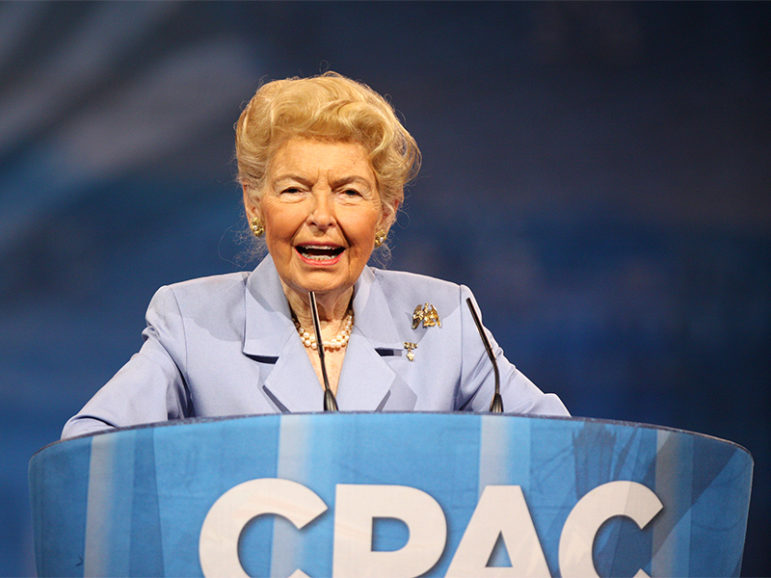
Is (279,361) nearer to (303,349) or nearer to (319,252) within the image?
(303,349)

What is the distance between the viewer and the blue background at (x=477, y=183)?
8.70 ft

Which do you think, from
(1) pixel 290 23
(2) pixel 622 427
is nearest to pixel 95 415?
(2) pixel 622 427

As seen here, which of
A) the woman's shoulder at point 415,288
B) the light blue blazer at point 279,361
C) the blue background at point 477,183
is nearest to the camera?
the light blue blazer at point 279,361

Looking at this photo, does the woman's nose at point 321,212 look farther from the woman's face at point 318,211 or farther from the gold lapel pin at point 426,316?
the gold lapel pin at point 426,316

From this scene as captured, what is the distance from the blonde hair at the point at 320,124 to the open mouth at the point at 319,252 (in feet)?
0.48

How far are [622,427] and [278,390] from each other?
0.74 meters

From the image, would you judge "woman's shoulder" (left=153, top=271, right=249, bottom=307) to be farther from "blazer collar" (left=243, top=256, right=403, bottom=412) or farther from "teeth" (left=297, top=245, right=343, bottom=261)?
"teeth" (left=297, top=245, right=343, bottom=261)

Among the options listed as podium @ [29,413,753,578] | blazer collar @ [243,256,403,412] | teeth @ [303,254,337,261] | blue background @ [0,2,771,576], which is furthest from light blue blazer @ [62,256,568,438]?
blue background @ [0,2,771,576]

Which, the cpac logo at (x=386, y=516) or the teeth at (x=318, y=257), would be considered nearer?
the cpac logo at (x=386, y=516)

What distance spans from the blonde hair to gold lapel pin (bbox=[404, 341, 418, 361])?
27 centimetres

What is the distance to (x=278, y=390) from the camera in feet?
5.13

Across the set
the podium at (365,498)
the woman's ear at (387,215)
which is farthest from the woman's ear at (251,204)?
the podium at (365,498)

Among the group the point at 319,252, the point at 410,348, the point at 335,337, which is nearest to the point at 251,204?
the point at 319,252

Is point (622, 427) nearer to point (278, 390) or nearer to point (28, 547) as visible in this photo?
point (278, 390)
